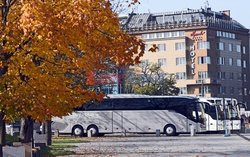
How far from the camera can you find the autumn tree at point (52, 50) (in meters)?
16.0

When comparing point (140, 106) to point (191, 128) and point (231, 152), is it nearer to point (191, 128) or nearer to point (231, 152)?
point (191, 128)

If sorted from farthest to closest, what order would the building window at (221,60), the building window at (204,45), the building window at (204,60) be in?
the building window at (221,60) < the building window at (204,60) < the building window at (204,45)

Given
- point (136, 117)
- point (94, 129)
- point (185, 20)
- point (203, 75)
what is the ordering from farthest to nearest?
point (185, 20)
point (203, 75)
point (94, 129)
point (136, 117)

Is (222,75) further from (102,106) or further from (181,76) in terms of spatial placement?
(102,106)

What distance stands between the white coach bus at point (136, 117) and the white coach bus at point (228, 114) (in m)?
1.92

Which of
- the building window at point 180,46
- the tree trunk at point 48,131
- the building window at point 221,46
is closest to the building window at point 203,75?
the building window at point 180,46

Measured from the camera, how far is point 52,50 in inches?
726

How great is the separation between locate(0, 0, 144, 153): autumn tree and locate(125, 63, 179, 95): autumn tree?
226 ft

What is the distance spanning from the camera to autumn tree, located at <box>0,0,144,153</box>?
16.0 meters

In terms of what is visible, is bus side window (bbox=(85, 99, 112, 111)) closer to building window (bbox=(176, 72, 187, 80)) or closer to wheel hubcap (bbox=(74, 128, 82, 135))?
wheel hubcap (bbox=(74, 128, 82, 135))

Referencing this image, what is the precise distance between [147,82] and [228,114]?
33.5m

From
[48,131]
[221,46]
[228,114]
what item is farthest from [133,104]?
[221,46]

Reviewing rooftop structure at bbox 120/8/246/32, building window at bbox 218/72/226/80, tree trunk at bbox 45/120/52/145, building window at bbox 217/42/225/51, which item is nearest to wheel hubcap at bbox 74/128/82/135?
tree trunk at bbox 45/120/52/145

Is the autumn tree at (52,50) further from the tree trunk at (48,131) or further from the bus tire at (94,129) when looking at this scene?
the bus tire at (94,129)
